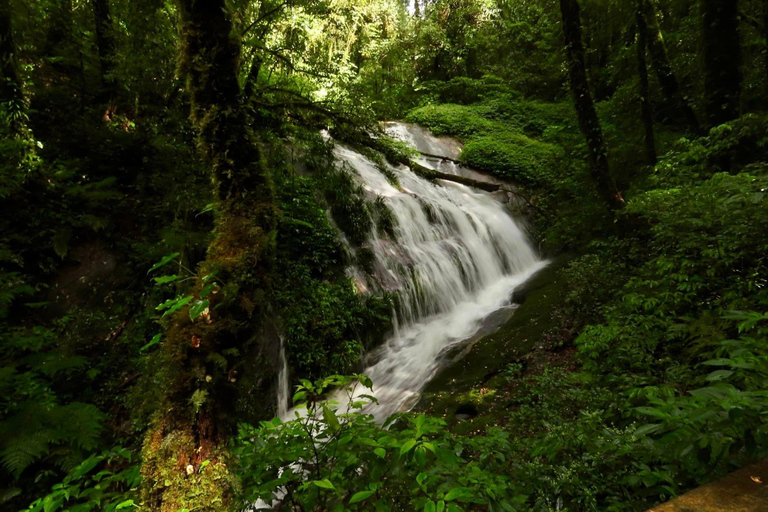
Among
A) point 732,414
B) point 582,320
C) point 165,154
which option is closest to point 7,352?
point 165,154

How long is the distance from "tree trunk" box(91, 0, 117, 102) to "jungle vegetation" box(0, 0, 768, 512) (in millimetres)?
68

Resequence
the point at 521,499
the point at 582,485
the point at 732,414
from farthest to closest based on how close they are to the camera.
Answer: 1. the point at 582,485
2. the point at 521,499
3. the point at 732,414

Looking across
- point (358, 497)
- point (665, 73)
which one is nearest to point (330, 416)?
point (358, 497)

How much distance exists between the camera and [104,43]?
6.25 m

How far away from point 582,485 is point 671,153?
21.0 feet

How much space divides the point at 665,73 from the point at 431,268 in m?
7.29

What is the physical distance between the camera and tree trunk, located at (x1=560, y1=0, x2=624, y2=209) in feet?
20.1

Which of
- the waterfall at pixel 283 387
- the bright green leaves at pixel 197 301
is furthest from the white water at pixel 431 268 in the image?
the bright green leaves at pixel 197 301

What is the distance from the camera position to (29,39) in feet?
19.5

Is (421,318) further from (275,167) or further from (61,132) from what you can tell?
(61,132)

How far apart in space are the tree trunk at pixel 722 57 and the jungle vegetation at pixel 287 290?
37 mm

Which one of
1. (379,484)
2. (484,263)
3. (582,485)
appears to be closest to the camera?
(379,484)

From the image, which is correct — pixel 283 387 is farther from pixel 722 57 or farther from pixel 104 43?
pixel 722 57

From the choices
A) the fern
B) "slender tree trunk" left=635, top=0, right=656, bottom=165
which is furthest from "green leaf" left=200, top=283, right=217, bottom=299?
"slender tree trunk" left=635, top=0, right=656, bottom=165
